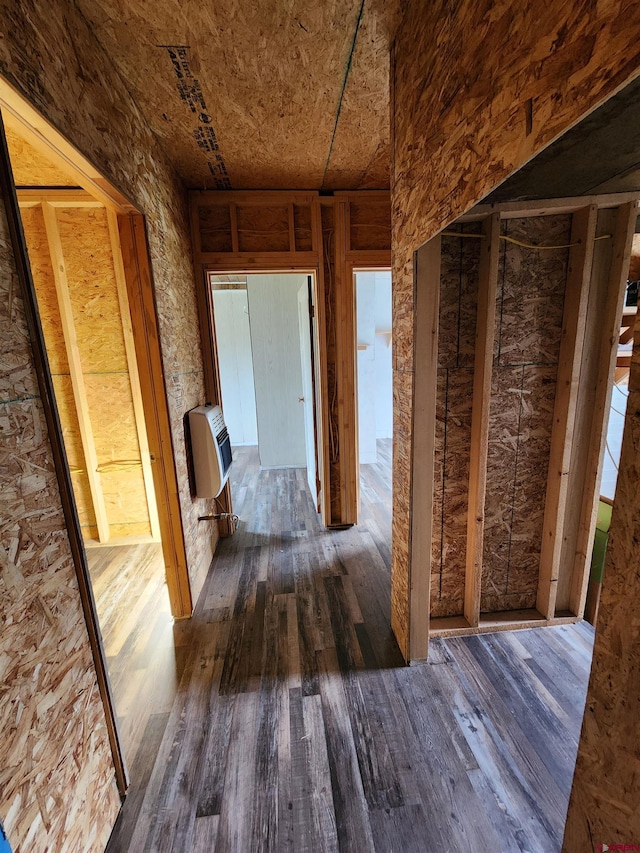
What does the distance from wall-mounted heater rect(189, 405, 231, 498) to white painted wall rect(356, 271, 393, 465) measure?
257 cm

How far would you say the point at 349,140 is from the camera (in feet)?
7.02

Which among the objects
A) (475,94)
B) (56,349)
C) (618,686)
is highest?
(475,94)

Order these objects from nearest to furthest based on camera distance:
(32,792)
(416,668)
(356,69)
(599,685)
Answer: (599,685) → (32,792) → (356,69) → (416,668)

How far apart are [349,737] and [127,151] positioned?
2954mm

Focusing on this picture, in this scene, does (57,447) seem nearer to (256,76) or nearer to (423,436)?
(423,436)

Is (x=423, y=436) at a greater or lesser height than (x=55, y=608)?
greater

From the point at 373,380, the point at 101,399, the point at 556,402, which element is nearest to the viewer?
the point at 556,402

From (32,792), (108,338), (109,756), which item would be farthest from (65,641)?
(108,338)

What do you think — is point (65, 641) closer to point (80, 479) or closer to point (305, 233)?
point (80, 479)

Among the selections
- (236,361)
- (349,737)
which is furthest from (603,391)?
(236,361)

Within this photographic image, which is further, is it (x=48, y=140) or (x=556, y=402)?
(x=556, y=402)

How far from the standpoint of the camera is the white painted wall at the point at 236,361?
19.1 feet

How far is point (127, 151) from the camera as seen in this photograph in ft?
5.40

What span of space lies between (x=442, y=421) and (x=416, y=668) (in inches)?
53.6
